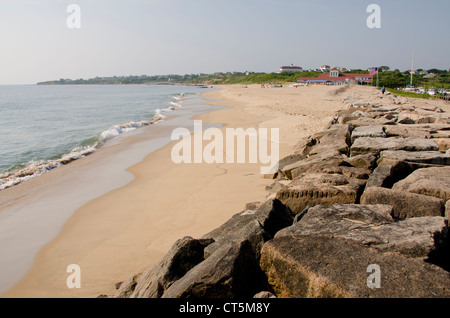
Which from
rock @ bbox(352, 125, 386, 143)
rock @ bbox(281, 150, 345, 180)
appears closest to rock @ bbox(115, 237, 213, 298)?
rock @ bbox(281, 150, 345, 180)

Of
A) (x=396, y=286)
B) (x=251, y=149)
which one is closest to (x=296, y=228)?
(x=396, y=286)

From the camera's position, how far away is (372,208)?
3854 millimetres

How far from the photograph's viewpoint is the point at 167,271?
339 cm

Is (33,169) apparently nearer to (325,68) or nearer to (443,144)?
(443,144)

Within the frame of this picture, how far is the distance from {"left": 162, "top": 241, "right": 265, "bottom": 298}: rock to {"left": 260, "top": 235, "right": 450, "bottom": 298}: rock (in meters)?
0.14

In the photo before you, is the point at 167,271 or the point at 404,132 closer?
the point at 167,271

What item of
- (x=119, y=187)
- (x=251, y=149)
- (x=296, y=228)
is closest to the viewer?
(x=296, y=228)

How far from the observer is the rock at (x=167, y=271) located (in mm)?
3322

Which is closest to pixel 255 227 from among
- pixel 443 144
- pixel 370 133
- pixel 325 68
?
pixel 370 133

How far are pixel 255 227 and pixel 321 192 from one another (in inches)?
60.8

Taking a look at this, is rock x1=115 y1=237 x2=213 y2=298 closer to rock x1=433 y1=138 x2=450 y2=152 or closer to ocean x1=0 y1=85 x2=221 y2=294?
ocean x1=0 y1=85 x2=221 y2=294
